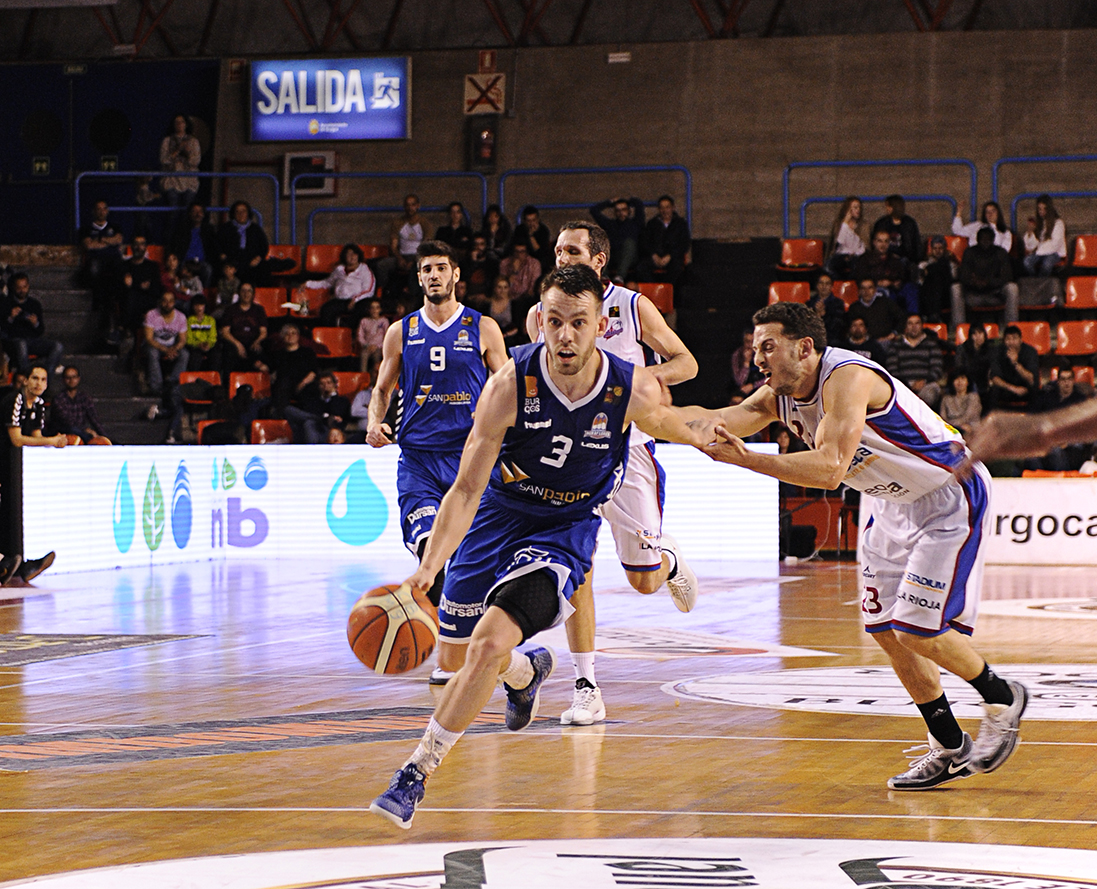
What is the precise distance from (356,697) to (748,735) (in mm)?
2115

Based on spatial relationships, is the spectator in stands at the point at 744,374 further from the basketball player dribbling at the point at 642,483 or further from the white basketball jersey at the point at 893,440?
the white basketball jersey at the point at 893,440

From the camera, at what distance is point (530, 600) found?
5180mm

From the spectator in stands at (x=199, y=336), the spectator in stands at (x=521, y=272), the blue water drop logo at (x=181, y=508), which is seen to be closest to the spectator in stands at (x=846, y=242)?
the spectator in stands at (x=521, y=272)

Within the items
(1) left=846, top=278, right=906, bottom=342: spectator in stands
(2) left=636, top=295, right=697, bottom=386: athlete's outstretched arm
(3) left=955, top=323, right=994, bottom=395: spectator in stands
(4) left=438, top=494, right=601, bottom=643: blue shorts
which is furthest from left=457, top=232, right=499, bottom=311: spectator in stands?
(4) left=438, top=494, right=601, bottom=643: blue shorts

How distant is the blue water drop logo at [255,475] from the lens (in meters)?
17.2

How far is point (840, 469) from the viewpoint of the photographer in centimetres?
544

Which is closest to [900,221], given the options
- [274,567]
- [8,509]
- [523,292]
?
[523,292]

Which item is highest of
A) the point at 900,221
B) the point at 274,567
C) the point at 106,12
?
the point at 106,12

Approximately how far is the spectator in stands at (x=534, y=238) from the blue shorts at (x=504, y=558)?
14705 millimetres

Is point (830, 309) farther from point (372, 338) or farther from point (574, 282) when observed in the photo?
point (574, 282)

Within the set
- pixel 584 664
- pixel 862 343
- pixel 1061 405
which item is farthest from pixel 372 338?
pixel 584 664

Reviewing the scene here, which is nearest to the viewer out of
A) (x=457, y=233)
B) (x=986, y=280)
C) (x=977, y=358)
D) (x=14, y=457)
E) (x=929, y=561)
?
(x=929, y=561)

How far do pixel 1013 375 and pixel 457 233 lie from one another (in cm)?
728

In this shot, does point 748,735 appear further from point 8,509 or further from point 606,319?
point 8,509
